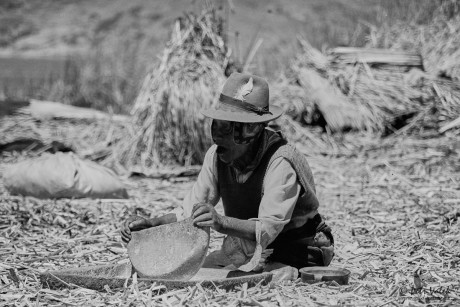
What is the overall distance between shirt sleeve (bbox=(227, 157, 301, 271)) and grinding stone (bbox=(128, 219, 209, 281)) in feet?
0.73

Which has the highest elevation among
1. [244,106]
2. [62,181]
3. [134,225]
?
[244,106]

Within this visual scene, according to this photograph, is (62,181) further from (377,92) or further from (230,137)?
(377,92)

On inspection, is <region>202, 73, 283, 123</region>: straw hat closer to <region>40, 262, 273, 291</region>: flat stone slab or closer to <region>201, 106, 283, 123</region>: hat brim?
<region>201, 106, 283, 123</region>: hat brim

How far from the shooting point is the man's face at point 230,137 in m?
3.39

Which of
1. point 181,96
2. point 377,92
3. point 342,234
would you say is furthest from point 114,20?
point 342,234

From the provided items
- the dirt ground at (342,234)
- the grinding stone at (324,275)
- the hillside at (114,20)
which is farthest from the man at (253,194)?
the hillside at (114,20)

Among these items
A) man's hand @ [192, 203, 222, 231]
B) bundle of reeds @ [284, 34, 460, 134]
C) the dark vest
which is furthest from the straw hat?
bundle of reeds @ [284, 34, 460, 134]

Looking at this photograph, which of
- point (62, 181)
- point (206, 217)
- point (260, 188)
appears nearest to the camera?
point (206, 217)

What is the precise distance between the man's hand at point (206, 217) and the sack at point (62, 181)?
2390 mm

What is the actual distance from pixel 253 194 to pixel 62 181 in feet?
7.86

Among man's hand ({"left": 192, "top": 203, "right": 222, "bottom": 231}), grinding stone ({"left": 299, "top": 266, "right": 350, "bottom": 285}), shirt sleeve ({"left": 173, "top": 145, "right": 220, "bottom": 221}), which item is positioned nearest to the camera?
man's hand ({"left": 192, "top": 203, "right": 222, "bottom": 231})

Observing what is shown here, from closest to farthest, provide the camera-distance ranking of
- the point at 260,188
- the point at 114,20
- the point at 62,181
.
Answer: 1. the point at 260,188
2. the point at 62,181
3. the point at 114,20

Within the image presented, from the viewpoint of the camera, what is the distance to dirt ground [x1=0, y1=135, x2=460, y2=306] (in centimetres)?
334

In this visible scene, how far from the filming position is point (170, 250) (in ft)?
11.5
